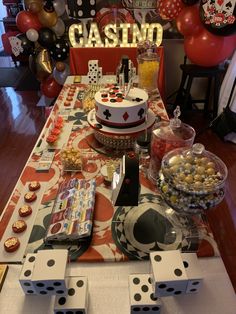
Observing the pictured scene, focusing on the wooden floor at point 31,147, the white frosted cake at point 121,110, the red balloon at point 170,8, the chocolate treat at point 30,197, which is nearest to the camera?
the chocolate treat at point 30,197

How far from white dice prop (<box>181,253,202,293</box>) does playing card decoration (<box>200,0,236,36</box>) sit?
209 centimetres

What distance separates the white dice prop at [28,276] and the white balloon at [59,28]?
2.85 metres

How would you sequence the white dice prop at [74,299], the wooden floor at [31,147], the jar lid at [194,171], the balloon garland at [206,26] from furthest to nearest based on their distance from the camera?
the balloon garland at [206,26] < the wooden floor at [31,147] < the jar lid at [194,171] < the white dice prop at [74,299]

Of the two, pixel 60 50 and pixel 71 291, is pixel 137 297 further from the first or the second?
pixel 60 50

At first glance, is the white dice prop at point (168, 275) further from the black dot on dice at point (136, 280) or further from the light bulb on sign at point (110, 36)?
the light bulb on sign at point (110, 36)

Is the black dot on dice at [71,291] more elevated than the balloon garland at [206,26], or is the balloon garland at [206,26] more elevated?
the balloon garland at [206,26]

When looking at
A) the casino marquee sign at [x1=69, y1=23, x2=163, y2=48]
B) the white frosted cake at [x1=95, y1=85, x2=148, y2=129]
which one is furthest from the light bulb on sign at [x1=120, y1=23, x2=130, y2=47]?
the white frosted cake at [x1=95, y1=85, x2=148, y2=129]

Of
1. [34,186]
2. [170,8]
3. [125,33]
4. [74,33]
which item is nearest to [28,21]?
[74,33]

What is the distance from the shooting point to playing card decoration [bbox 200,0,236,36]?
2150 millimetres

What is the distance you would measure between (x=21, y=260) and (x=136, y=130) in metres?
0.75

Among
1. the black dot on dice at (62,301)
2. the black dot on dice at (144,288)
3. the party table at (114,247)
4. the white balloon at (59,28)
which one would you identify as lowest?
the party table at (114,247)

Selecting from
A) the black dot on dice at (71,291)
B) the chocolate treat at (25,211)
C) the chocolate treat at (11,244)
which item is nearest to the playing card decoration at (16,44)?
the chocolate treat at (25,211)

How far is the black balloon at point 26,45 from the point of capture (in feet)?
9.79

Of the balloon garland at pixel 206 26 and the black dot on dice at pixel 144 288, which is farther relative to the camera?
the balloon garland at pixel 206 26
